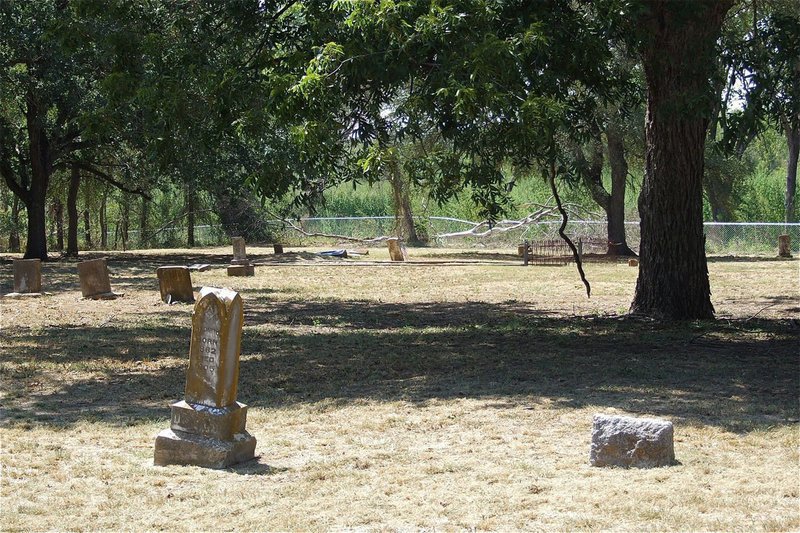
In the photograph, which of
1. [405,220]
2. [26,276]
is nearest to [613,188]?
[405,220]

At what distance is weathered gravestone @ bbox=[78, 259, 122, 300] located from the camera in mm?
19781

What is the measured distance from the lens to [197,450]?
7094mm

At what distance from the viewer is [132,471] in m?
6.95

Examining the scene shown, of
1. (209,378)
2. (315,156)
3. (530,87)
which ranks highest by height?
(530,87)

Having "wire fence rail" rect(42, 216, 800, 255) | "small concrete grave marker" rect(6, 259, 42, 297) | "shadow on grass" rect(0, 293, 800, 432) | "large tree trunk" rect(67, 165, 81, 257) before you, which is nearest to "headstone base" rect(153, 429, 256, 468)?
"shadow on grass" rect(0, 293, 800, 432)

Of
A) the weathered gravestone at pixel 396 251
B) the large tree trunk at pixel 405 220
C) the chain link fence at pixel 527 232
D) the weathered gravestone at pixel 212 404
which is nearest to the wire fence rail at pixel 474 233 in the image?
the chain link fence at pixel 527 232

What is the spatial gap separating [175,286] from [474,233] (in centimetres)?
2665

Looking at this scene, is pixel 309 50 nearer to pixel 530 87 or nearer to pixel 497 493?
pixel 530 87

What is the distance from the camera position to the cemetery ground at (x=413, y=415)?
5.88 metres

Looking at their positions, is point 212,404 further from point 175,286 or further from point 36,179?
point 36,179

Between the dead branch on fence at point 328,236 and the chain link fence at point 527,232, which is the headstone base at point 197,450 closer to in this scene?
the chain link fence at point 527,232

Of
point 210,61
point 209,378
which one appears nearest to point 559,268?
point 210,61

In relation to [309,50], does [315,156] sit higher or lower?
lower

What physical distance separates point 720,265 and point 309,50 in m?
20.9
